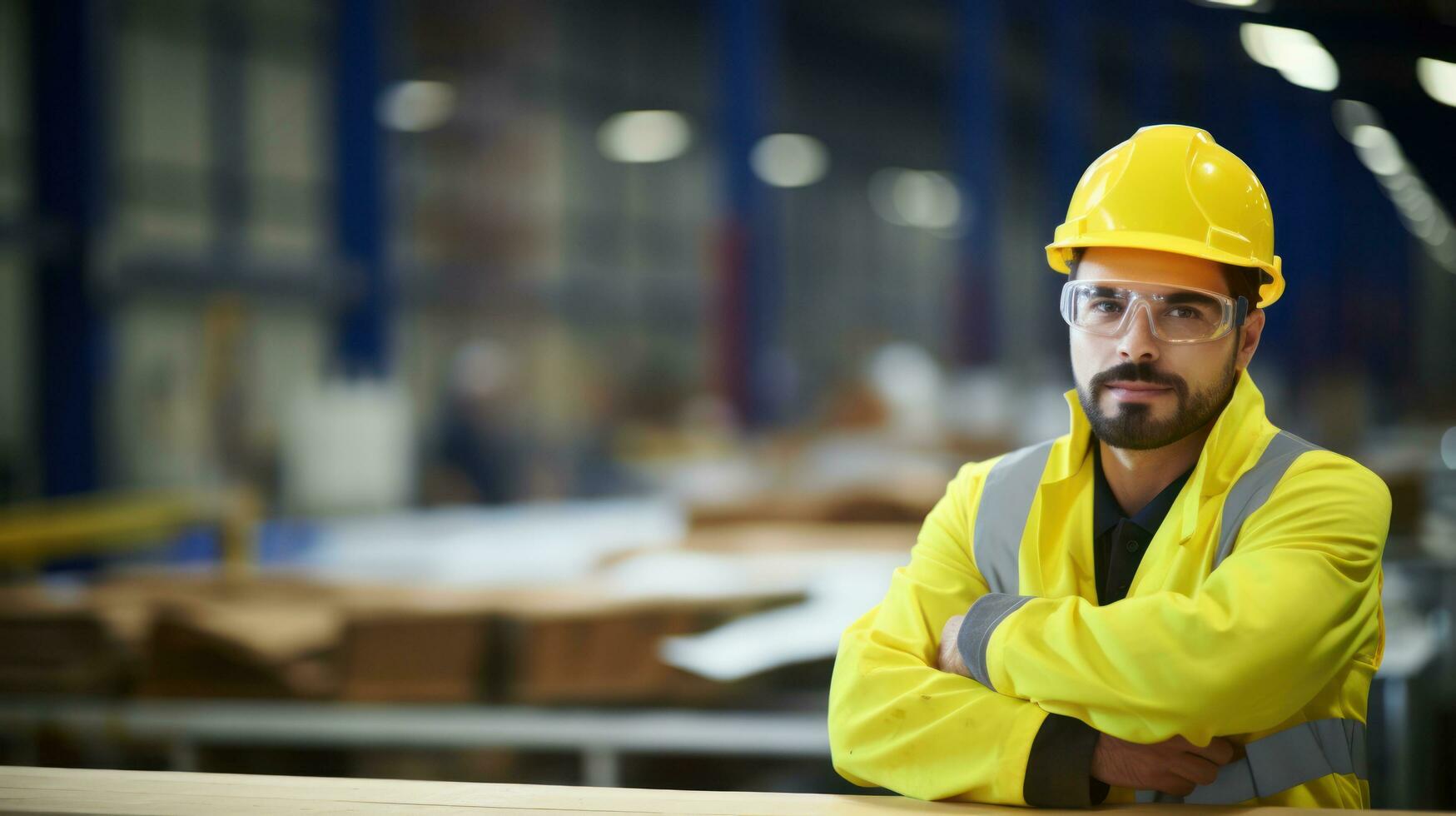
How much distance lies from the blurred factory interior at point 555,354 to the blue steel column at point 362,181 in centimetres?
3

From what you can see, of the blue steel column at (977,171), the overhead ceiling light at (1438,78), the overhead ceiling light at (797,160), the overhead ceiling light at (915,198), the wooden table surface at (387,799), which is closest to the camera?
the wooden table surface at (387,799)

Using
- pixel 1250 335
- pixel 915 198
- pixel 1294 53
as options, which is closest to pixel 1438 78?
pixel 1294 53

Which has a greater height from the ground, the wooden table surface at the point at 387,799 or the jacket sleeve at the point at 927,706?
the jacket sleeve at the point at 927,706

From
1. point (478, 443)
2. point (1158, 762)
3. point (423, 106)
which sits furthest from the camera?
point (423, 106)

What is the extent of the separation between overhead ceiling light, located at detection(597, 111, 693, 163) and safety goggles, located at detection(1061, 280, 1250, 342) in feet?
68.4

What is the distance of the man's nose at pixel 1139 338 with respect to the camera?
1972mm

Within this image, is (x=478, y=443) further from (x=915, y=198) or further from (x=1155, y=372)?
(x=915, y=198)

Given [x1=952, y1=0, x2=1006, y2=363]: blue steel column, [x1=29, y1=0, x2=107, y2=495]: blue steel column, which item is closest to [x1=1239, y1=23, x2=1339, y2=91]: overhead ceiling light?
[x1=29, y1=0, x2=107, y2=495]: blue steel column

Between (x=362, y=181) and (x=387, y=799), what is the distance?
8.46 metres

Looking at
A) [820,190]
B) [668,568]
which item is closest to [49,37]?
[668,568]

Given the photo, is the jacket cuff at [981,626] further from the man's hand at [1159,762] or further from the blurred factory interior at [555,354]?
the blurred factory interior at [555,354]

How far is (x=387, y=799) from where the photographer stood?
211 centimetres

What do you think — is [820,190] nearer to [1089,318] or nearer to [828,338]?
[828,338]

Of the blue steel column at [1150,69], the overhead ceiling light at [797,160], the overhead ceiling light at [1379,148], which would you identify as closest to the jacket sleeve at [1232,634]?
the overhead ceiling light at [1379,148]
